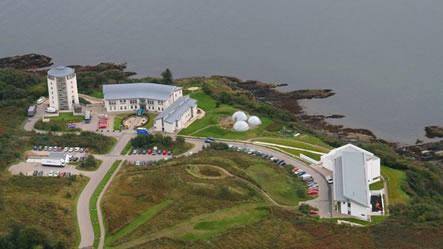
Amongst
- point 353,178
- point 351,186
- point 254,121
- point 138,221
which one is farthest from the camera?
point 254,121

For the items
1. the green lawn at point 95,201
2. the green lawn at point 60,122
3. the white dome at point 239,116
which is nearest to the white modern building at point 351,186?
the white dome at point 239,116

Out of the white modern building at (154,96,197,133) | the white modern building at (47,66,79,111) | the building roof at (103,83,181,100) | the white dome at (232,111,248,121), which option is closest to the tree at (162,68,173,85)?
the building roof at (103,83,181,100)

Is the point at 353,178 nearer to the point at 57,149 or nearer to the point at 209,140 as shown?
the point at 209,140

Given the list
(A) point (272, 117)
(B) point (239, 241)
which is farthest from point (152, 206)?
(A) point (272, 117)

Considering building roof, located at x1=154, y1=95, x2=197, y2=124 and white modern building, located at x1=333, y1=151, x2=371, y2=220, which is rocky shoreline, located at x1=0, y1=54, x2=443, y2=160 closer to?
building roof, located at x1=154, y1=95, x2=197, y2=124

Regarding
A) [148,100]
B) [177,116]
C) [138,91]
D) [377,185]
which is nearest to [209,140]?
[177,116]

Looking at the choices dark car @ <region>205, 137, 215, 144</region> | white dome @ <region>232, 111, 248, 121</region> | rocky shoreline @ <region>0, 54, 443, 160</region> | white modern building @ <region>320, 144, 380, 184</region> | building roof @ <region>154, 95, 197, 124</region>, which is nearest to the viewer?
white modern building @ <region>320, 144, 380, 184</region>
